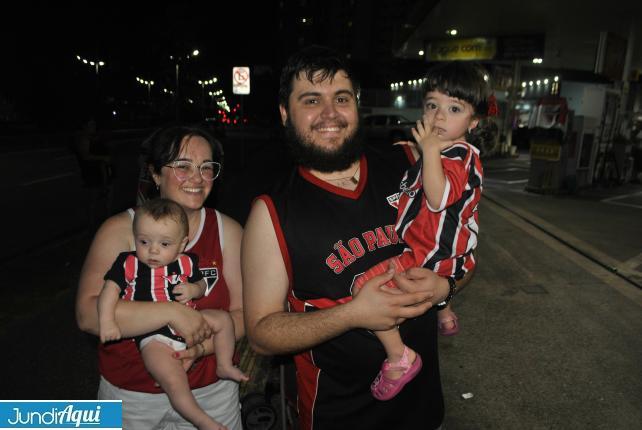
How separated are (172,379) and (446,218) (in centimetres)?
149

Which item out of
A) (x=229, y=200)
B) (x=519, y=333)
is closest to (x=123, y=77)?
(x=229, y=200)

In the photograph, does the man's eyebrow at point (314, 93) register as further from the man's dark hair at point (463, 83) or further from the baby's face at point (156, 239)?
the baby's face at point (156, 239)

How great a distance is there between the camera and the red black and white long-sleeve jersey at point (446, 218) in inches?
79.0

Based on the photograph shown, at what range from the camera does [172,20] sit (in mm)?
54094

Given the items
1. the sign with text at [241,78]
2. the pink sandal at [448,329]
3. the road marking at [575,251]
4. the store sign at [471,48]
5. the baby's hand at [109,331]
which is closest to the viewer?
the baby's hand at [109,331]

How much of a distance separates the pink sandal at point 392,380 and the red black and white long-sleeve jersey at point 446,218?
0.46m

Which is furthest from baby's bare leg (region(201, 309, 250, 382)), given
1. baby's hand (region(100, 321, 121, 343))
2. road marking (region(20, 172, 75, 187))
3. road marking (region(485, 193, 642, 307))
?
road marking (region(20, 172, 75, 187))

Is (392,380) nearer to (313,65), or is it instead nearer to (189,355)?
(189,355)

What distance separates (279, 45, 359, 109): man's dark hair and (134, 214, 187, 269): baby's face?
0.85 metres

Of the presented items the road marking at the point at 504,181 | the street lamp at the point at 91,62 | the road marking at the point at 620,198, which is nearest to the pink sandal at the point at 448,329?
the road marking at the point at 620,198

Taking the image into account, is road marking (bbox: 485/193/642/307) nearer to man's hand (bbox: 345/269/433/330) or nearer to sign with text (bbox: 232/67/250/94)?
man's hand (bbox: 345/269/433/330)

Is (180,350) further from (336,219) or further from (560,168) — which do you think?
(560,168)

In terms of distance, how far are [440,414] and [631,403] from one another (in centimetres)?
248

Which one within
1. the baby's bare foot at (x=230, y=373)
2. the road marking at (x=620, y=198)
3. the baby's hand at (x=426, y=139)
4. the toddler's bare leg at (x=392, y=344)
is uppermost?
the baby's hand at (x=426, y=139)
